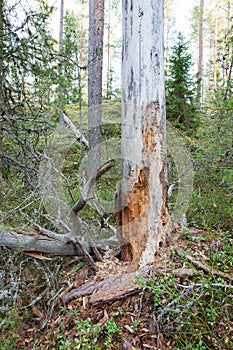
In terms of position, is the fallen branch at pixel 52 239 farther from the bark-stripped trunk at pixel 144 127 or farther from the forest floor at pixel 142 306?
the bark-stripped trunk at pixel 144 127

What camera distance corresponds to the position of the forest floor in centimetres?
217

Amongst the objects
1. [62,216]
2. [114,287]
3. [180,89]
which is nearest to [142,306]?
[114,287]

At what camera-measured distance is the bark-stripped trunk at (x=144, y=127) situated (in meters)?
2.72

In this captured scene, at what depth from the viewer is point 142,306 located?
2.47m

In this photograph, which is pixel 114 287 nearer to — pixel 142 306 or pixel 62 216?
pixel 142 306

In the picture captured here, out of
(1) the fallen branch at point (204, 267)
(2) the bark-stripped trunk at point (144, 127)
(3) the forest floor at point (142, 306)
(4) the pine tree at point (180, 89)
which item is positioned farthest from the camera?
(4) the pine tree at point (180, 89)

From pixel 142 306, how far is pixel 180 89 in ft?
25.6

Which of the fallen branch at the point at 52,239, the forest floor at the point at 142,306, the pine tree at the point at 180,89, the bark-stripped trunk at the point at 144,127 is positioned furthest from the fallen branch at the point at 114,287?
the pine tree at the point at 180,89

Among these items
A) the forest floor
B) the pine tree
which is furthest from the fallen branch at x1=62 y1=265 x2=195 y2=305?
the pine tree

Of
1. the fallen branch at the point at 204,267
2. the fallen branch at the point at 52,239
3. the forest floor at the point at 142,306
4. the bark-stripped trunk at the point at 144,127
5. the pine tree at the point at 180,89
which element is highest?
the pine tree at the point at 180,89

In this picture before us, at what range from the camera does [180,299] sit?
84.5 inches

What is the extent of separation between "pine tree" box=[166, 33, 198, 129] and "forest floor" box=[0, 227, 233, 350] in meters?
6.56

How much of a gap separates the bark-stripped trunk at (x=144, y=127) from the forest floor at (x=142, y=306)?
0.28 m

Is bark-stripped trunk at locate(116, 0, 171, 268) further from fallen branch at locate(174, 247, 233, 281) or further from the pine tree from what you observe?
the pine tree
